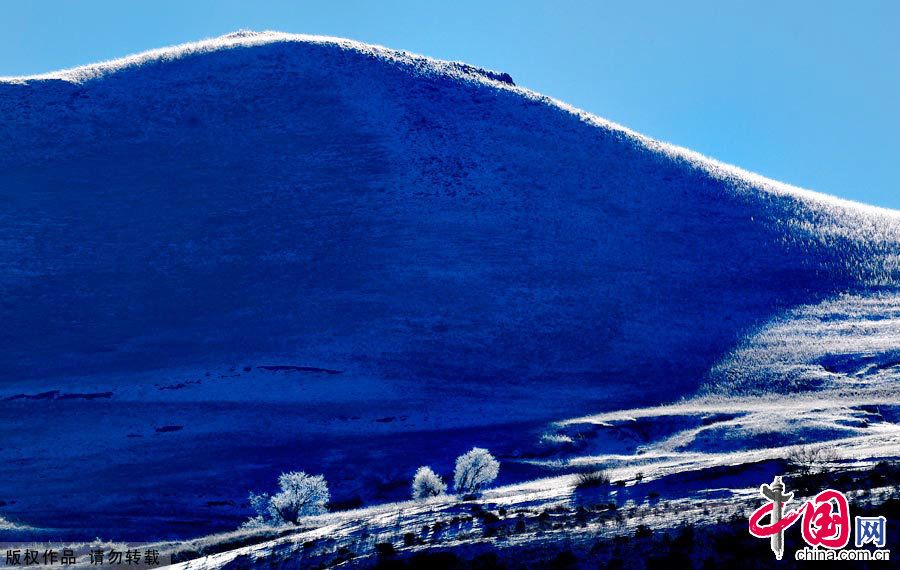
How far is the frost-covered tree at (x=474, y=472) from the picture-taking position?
41.1 metres

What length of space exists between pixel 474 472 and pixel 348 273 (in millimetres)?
36871

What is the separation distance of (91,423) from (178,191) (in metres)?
38.4

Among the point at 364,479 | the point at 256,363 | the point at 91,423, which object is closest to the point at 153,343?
the point at 256,363

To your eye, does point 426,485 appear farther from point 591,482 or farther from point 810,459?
point 810,459

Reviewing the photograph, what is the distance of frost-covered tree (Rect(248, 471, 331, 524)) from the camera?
36.0 metres

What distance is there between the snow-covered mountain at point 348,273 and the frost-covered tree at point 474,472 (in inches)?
118

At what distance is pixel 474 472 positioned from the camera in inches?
1619

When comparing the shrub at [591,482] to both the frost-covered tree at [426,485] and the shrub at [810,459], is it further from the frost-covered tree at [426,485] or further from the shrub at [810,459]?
the frost-covered tree at [426,485]

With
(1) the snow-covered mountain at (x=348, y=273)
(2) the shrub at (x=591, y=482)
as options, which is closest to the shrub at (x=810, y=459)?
(2) the shrub at (x=591, y=482)

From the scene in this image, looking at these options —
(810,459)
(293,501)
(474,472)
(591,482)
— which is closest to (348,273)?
(474,472)

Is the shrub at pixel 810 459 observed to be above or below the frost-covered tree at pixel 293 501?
below

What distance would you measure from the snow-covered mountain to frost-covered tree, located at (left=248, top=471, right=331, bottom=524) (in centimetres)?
140

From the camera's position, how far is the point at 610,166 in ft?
312

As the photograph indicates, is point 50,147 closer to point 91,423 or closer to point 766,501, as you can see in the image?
point 91,423
